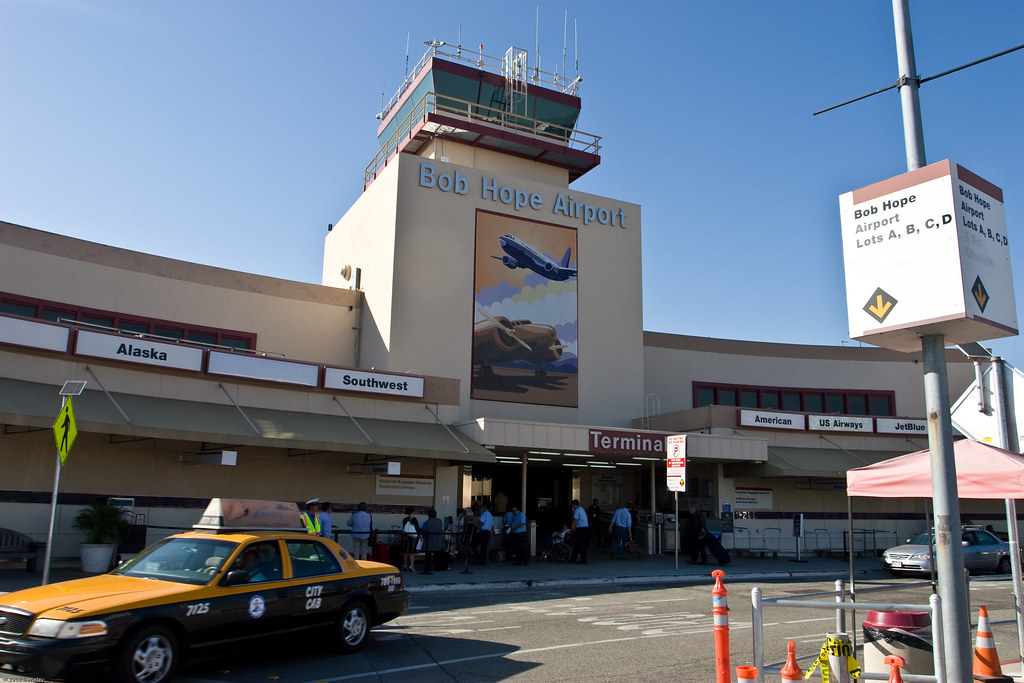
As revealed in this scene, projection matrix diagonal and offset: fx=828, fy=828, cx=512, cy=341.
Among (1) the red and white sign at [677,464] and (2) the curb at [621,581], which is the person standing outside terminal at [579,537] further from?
(1) the red and white sign at [677,464]

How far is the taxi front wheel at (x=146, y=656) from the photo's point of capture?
25.2 ft

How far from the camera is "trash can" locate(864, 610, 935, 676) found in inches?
317

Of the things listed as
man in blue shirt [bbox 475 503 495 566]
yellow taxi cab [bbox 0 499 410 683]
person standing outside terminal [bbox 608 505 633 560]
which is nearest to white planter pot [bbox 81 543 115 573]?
yellow taxi cab [bbox 0 499 410 683]

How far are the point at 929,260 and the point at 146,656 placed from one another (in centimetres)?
777

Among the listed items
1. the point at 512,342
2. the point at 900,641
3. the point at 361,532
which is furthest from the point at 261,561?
the point at 512,342

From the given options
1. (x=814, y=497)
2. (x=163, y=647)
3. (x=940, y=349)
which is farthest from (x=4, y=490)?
(x=814, y=497)

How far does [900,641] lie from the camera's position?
26.7 feet

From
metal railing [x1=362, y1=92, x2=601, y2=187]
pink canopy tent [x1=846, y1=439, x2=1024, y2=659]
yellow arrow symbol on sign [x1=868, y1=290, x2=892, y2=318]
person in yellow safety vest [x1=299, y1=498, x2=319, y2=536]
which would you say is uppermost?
metal railing [x1=362, y1=92, x2=601, y2=187]

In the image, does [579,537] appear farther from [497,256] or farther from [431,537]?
[497,256]

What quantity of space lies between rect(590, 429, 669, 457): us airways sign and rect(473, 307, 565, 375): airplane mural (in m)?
4.47

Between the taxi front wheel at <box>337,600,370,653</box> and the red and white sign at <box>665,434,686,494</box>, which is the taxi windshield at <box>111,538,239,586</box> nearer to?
the taxi front wheel at <box>337,600,370,653</box>

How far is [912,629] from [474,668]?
15.0 ft

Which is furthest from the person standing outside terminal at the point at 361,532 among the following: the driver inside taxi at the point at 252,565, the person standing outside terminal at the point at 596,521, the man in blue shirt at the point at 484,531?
the driver inside taxi at the point at 252,565

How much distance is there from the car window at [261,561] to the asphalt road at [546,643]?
0.75 meters
